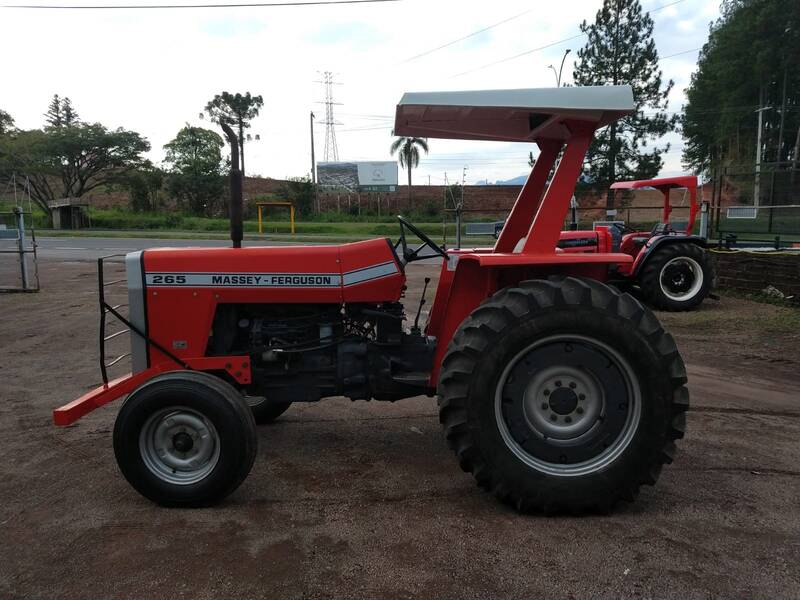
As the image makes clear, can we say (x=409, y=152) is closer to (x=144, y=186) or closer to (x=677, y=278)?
(x=144, y=186)

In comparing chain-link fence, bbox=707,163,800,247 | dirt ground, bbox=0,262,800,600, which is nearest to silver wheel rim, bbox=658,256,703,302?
dirt ground, bbox=0,262,800,600

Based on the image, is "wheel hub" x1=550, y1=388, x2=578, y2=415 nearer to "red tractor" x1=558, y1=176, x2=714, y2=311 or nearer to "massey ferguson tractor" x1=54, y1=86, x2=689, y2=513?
"massey ferguson tractor" x1=54, y1=86, x2=689, y2=513

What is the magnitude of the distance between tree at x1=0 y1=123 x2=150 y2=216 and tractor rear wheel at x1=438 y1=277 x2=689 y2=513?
144 feet

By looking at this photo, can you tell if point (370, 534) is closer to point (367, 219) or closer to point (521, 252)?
point (521, 252)

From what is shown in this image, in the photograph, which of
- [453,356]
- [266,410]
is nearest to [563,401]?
[453,356]

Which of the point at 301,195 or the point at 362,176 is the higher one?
the point at 362,176

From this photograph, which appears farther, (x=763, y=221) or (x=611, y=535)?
(x=763, y=221)

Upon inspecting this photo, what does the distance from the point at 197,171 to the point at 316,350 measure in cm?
4242

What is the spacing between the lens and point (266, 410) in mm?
4230

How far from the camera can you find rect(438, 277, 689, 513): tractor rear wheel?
284cm

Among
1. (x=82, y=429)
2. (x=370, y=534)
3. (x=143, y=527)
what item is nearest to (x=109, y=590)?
(x=143, y=527)

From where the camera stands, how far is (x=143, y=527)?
2826 mm

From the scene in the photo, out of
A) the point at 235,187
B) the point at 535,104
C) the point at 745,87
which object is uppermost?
the point at 745,87

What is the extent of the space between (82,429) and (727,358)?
20.1 ft
